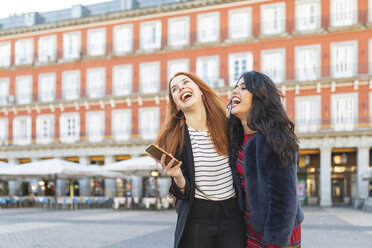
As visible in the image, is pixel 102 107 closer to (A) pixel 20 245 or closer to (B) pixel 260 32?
(B) pixel 260 32

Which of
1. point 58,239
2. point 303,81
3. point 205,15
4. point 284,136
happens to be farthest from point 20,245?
point 205,15

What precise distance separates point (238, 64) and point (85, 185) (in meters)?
14.4

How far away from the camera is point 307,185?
92.4 feet

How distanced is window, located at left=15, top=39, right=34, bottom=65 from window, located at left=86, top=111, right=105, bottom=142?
24.5 feet

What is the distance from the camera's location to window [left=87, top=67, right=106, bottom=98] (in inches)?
1234

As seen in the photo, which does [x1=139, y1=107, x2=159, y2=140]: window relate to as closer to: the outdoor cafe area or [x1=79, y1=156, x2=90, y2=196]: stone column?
the outdoor cafe area

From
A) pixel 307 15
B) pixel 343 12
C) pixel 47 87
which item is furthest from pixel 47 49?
pixel 343 12

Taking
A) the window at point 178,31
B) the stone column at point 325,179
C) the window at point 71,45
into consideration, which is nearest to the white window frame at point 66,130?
the window at point 71,45

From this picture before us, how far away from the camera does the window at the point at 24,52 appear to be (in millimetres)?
33750

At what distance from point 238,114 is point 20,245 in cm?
811

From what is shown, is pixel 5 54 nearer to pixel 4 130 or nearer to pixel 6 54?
pixel 6 54

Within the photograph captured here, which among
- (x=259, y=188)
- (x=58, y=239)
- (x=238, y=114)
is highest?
(x=238, y=114)

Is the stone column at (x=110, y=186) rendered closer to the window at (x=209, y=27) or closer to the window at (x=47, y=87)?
the window at (x=47, y=87)

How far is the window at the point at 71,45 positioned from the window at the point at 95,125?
496 centimetres
